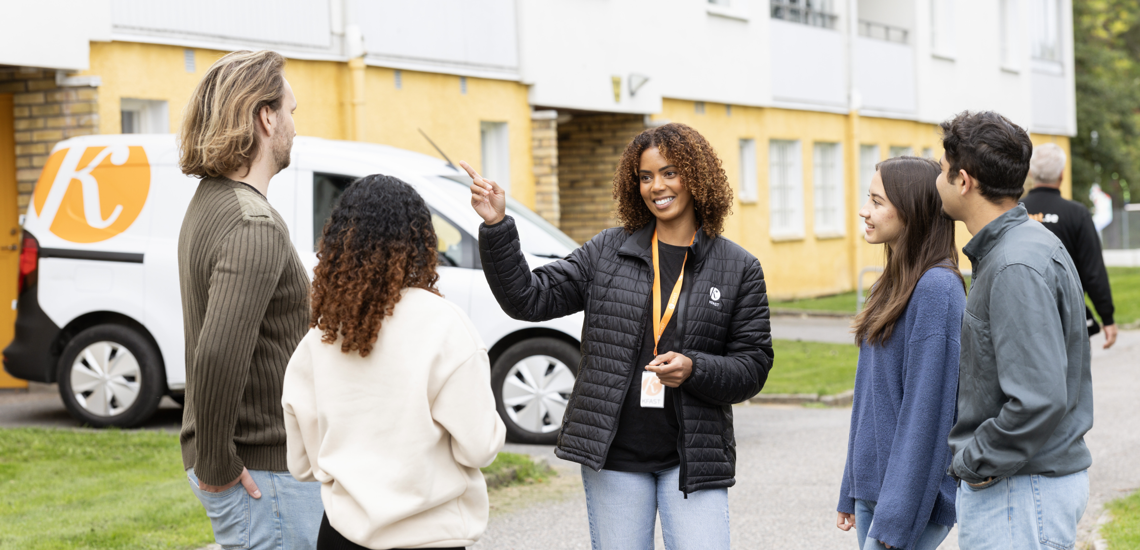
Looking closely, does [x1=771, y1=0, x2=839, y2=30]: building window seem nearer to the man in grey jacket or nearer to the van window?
the van window

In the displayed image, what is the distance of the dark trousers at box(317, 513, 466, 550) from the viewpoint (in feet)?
9.61

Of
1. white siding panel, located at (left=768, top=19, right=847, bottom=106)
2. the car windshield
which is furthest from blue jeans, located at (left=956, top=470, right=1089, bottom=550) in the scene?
white siding panel, located at (left=768, top=19, right=847, bottom=106)

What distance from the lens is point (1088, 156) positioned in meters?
38.9

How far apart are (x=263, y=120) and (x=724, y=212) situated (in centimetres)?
137

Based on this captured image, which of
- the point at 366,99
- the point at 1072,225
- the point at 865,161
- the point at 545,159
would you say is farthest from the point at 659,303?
the point at 865,161

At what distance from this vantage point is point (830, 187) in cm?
2447

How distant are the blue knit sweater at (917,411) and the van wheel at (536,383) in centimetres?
527

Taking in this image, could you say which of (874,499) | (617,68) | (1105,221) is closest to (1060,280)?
(874,499)

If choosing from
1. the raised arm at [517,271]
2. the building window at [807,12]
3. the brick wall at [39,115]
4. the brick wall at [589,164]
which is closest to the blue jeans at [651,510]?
the raised arm at [517,271]

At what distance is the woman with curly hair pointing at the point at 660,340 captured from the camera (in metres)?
3.52

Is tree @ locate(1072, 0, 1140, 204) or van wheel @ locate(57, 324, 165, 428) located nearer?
van wheel @ locate(57, 324, 165, 428)

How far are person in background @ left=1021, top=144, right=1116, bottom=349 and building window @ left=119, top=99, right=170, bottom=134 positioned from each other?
25.9 feet

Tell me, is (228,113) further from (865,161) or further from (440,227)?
(865,161)

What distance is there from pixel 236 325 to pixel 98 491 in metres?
4.52
